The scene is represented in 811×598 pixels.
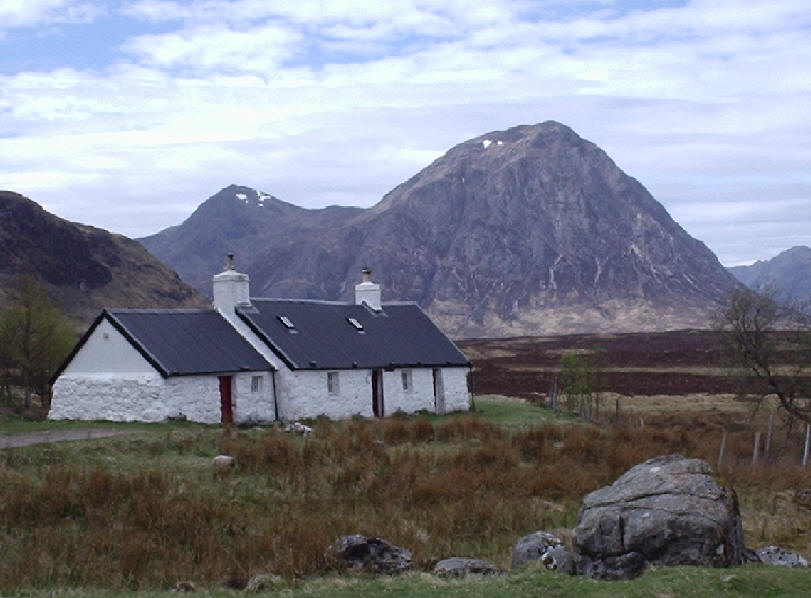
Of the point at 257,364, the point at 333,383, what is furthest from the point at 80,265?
the point at 257,364

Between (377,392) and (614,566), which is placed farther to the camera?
(377,392)

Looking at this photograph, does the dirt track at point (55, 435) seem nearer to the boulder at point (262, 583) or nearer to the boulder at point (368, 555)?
the boulder at point (368, 555)

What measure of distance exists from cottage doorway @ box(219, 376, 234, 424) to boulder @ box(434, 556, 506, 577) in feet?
79.8

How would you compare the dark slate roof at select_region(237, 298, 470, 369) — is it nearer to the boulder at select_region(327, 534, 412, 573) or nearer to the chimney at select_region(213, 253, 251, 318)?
the chimney at select_region(213, 253, 251, 318)

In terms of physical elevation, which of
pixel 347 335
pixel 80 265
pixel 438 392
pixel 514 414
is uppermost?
pixel 80 265

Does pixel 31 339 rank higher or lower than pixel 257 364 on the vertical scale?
higher

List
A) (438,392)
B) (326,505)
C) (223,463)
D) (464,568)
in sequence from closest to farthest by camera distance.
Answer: (464,568) < (326,505) < (223,463) < (438,392)

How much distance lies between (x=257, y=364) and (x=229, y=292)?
12.4ft

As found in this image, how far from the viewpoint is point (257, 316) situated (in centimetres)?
4228

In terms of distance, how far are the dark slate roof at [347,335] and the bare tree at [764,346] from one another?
1302 cm

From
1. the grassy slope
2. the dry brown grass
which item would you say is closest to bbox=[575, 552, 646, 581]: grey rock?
the grassy slope

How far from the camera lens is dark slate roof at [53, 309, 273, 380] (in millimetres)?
36531

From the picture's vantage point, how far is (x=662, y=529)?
1331cm

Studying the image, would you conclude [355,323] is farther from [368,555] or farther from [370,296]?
[368,555]
